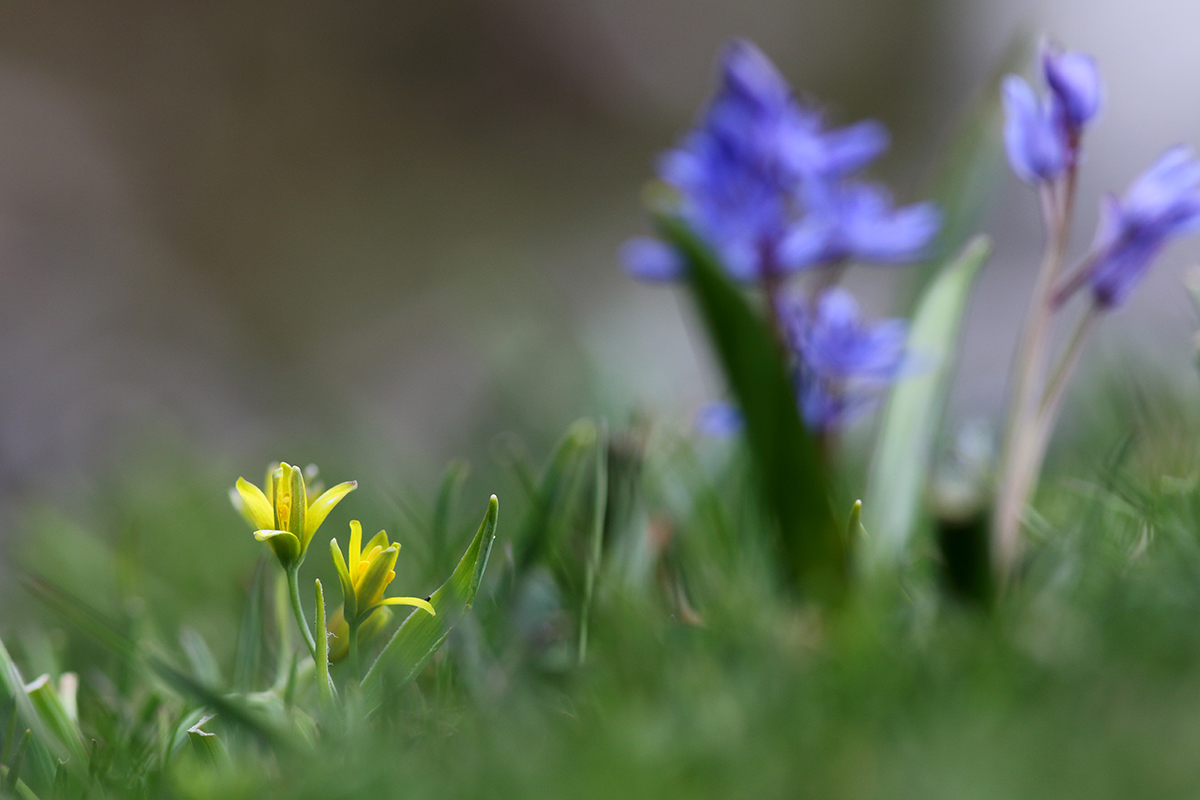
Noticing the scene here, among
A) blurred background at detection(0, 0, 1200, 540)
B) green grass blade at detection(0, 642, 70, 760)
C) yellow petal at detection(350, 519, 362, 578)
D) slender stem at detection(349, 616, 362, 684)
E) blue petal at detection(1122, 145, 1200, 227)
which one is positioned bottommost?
slender stem at detection(349, 616, 362, 684)

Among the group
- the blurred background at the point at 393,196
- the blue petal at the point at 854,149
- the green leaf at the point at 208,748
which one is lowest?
the green leaf at the point at 208,748

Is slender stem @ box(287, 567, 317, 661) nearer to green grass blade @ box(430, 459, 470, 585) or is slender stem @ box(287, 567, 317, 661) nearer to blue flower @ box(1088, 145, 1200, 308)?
green grass blade @ box(430, 459, 470, 585)

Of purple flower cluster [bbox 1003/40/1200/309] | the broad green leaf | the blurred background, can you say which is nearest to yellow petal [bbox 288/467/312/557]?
purple flower cluster [bbox 1003/40/1200/309]

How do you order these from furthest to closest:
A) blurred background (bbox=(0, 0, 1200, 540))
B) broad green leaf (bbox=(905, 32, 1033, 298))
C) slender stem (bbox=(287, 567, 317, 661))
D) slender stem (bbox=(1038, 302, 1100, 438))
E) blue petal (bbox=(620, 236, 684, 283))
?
blurred background (bbox=(0, 0, 1200, 540)) → broad green leaf (bbox=(905, 32, 1033, 298)) → blue petal (bbox=(620, 236, 684, 283)) → slender stem (bbox=(1038, 302, 1100, 438)) → slender stem (bbox=(287, 567, 317, 661))

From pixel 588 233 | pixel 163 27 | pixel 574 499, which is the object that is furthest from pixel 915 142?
pixel 574 499

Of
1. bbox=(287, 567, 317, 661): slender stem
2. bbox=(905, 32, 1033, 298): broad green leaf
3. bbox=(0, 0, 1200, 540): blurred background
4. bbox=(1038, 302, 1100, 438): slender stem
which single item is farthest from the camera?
bbox=(0, 0, 1200, 540): blurred background

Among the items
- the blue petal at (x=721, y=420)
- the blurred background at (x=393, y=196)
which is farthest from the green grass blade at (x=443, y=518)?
the blurred background at (x=393, y=196)

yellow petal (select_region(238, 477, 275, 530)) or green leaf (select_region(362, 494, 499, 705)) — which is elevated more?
yellow petal (select_region(238, 477, 275, 530))

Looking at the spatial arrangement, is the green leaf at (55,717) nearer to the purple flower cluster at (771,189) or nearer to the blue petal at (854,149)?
the purple flower cluster at (771,189)
